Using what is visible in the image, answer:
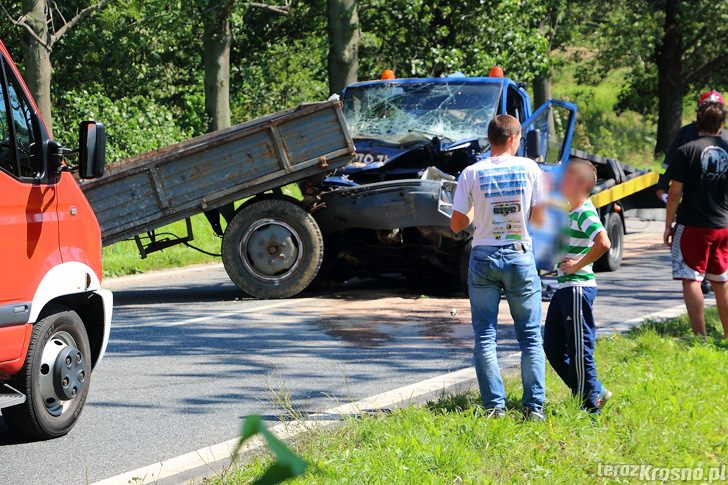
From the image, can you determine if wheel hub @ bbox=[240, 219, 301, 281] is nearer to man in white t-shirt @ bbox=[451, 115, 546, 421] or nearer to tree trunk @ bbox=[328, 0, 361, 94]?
man in white t-shirt @ bbox=[451, 115, 546, 421]

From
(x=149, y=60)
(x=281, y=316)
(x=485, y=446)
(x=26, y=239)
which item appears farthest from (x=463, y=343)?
(x=149, y=60)

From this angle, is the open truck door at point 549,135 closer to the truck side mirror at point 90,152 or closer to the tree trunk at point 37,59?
the truck side mirror at point 90,152

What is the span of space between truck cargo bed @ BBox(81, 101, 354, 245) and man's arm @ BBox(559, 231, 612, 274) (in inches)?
210

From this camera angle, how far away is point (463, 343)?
8.77m

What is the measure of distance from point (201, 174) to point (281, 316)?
176 cm

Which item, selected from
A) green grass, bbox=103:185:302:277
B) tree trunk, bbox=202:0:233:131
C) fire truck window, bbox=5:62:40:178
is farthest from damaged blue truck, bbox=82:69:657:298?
tree trunk, bbox=202:0:233:131

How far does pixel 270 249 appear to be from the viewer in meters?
11.2

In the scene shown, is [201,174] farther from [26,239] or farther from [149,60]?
[149,60]

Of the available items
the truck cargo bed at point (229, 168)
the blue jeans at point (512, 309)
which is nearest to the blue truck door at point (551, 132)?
the truck cargo bed at point (229, 168)

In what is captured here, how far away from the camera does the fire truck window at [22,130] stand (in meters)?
5.57

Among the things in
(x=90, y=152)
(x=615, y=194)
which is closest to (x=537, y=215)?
(x=90, y=152)

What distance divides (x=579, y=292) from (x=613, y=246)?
8.45 m

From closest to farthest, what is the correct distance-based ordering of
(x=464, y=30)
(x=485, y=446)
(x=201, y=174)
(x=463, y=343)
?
1. (x=485, y=446)
2. (x=463, y=343)
3. (x=201, y=174)
4. (x=464, y=30)

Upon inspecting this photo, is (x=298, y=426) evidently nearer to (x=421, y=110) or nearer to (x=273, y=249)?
(x=273, y=249)
